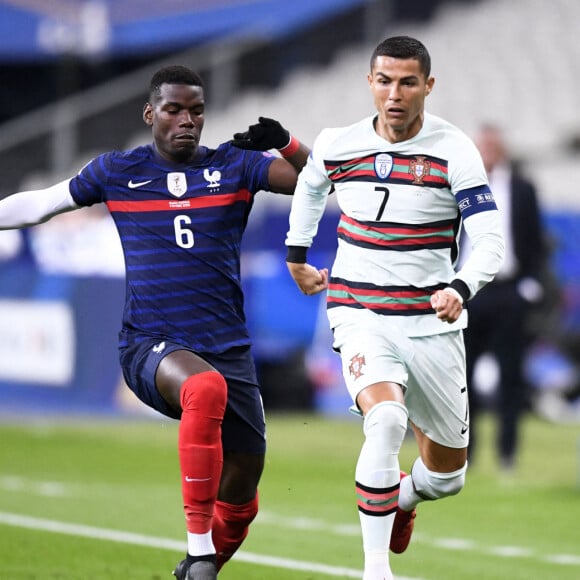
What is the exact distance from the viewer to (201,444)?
18.8ft

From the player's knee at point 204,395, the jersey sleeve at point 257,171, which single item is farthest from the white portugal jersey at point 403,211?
the player's knee at point 204,395

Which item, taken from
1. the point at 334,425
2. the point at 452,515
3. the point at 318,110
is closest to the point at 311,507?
the point at 452,515

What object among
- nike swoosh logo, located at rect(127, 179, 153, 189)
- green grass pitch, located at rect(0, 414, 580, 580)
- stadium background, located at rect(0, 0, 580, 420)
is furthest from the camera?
stadium background, located at rect(0, 0, 580, 420)

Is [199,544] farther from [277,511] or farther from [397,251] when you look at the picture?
[277,511]

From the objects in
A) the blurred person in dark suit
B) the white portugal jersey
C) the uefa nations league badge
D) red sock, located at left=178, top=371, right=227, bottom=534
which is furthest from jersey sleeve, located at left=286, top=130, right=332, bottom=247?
the blurred person in dark suit

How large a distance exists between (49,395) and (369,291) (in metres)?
9.36

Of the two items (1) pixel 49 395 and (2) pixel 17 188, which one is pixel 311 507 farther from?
(2) pixel 17 188

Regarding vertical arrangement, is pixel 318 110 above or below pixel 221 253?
below

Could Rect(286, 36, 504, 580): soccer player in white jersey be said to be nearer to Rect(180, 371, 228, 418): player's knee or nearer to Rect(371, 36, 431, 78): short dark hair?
Rect(371, 36, 431, 78): short dark hair

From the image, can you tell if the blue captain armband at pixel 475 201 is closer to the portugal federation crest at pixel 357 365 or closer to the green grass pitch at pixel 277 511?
the portugal federation crest at pixel 357 365

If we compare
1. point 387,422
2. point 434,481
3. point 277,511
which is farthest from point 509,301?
point 387,422

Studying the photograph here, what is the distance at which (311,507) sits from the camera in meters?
10.0

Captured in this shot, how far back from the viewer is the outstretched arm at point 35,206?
6.37 meters

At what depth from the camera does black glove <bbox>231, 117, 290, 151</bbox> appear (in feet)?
20.6
